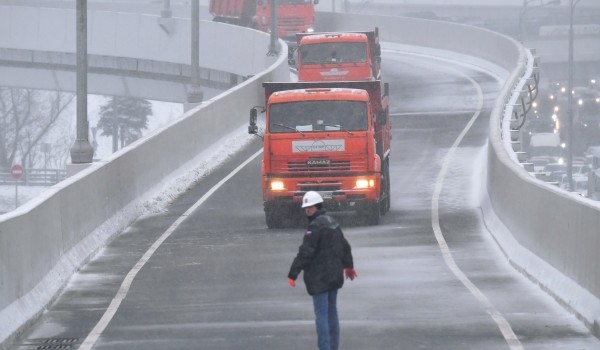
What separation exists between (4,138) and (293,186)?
91.8 m

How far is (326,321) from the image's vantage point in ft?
40.5

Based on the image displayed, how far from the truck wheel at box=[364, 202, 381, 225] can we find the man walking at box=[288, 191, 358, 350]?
12205 mm

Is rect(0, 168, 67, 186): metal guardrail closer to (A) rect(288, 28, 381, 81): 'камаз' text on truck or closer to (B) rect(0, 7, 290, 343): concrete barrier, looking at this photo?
(B) rect(0, 7, 290, 343): concrete barrier

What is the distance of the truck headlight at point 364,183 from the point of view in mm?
24625

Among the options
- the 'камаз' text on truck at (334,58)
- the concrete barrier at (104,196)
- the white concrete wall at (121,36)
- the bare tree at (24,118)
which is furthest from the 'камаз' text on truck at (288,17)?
the bare tree at (24,118)

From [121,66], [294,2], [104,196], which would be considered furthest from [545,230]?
[121,66]

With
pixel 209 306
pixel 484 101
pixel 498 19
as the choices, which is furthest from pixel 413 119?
pixel 498 19

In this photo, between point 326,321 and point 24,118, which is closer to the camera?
point 326,321

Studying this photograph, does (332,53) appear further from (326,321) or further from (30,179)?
(30,179)

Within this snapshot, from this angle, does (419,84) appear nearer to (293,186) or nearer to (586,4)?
(293,186)

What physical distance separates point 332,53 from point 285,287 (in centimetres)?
2261

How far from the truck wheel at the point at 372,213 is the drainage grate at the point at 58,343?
1093cm

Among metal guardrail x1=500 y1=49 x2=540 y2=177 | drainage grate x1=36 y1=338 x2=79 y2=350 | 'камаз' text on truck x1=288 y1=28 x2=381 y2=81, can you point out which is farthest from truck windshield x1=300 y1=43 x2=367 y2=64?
drainage grate x1=36 y1=338 x2=79 y2=350

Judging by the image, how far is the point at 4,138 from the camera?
113m
